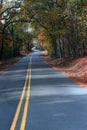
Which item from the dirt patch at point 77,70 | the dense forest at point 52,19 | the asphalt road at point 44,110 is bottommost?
the dirt patch at point 77,70

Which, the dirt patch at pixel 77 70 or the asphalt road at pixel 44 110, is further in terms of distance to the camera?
the dirt patch at pixel 77 70

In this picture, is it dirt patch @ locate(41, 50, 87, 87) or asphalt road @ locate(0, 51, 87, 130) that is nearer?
asphalt road @ locate(0, 51, 87, 130)

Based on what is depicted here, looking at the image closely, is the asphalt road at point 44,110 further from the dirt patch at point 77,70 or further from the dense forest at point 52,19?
the dense forest at point 52,19

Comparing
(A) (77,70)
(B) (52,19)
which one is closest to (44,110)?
(A) (77,70)

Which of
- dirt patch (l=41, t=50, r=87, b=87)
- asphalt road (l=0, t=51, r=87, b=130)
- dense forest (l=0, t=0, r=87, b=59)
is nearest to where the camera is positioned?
asphalt road (l=0, t=51, r=87, b=130)

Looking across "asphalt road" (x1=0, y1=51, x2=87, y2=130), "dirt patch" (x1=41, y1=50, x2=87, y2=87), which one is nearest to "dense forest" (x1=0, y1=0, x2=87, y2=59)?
"dirt patch" (x1=41, y1=50, x2=87, y2=87)

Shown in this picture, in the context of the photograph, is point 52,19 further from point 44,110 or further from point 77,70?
point 44,110

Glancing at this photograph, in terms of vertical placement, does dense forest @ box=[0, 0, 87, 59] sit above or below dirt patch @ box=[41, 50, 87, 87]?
above

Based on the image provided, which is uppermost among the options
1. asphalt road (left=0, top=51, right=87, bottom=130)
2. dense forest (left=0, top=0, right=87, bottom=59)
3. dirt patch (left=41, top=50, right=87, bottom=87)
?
dense forest (left=0, top=0, right=87, bottom=59)

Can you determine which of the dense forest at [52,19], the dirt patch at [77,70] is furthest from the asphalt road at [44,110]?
the dense forest at [52,19]

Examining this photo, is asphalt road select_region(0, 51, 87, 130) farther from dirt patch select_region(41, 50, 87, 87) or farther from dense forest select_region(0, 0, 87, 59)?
dense forest select_region(0, 0, 87, 59)

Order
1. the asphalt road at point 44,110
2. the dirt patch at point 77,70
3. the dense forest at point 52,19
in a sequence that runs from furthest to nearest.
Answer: the dense forest at point 52,19 < the dirt patch at point 77,70 < the asphalt road at point 44,110

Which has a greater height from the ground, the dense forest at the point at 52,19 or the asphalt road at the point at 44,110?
the dense forest at the point at 52,19

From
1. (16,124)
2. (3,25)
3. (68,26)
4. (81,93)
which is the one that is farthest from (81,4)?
(3,25)
